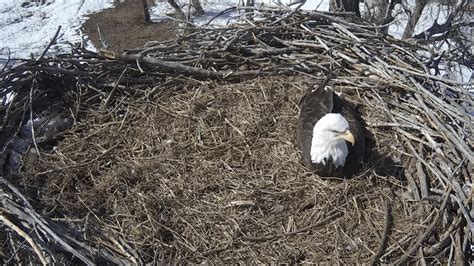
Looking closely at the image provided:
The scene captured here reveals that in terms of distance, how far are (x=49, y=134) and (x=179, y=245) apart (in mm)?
1415

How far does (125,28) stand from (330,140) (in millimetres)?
9011

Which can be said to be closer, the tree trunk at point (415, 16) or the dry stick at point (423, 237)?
the dry stick at point (423, 237)

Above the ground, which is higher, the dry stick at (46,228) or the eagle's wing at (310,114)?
the eagle's wing at (310,114)

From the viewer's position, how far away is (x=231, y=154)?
3432 mm

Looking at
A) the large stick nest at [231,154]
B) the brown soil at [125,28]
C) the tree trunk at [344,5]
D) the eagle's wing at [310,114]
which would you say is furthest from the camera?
the brown soil at [125,28]

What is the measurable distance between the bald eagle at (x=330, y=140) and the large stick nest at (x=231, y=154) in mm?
101

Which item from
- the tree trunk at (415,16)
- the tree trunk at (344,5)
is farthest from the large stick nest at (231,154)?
the tree trunk at (415,16)

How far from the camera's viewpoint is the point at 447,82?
3.32m

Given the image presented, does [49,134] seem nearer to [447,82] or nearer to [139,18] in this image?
[447,82]

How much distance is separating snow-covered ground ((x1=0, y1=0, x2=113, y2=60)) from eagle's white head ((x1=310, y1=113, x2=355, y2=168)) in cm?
761

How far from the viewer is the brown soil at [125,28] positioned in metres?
10.3

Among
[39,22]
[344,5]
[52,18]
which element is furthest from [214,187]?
[52,18]

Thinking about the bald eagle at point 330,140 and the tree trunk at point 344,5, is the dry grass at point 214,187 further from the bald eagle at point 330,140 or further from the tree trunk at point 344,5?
the tree trunk at point 344,5

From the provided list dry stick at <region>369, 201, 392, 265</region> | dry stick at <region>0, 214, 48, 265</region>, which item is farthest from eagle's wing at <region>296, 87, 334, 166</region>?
dry stick at <region>0, 214, 48, 265</region>
